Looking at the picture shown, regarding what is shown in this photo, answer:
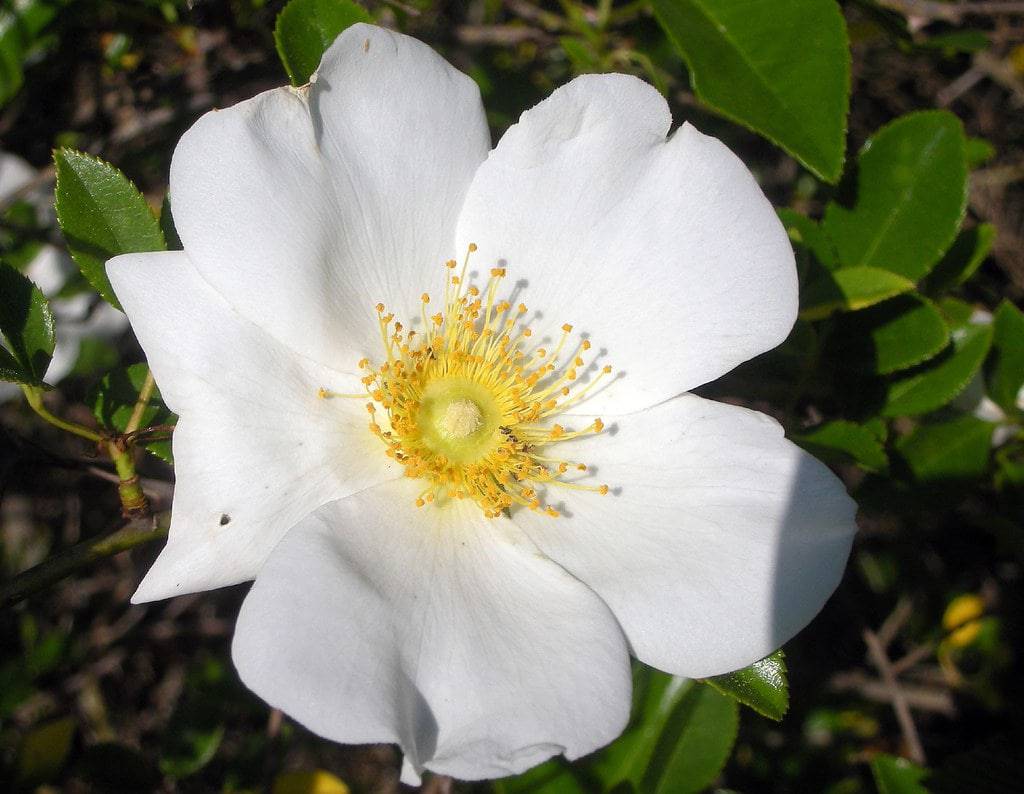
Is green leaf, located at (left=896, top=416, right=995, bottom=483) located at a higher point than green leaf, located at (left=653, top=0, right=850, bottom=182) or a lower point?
lower

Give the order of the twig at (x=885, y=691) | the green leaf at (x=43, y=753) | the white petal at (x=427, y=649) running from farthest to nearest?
1. the twig at (x=885, y=691)
2. the green leaf at (x=43, y=753)
3. the white petal at (x=427, y=649)

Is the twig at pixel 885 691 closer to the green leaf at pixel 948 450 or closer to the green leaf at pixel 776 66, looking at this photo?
the green leaf at pixel 948 450

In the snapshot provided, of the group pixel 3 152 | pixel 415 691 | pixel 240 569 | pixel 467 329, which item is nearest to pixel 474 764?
pixel 415 691

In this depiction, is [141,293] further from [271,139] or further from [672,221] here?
[672,221]

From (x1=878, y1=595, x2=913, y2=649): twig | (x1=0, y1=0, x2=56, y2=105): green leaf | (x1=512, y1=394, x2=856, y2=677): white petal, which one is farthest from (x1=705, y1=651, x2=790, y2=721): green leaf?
(x1=0, y1=0, x2=56, y2=105): green leaf

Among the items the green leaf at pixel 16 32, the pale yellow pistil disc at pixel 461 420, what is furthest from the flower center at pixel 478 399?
the green leaf at pixel 16 32

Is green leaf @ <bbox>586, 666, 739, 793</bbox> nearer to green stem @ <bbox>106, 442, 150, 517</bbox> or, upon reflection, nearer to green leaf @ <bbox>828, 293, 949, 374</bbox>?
→ green leaf @ <bbox>828, 293, 949, 374</bbox>

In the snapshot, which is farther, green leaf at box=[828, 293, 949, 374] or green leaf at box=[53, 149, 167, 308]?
green leaf at box=[828, 293, 949, 374]
